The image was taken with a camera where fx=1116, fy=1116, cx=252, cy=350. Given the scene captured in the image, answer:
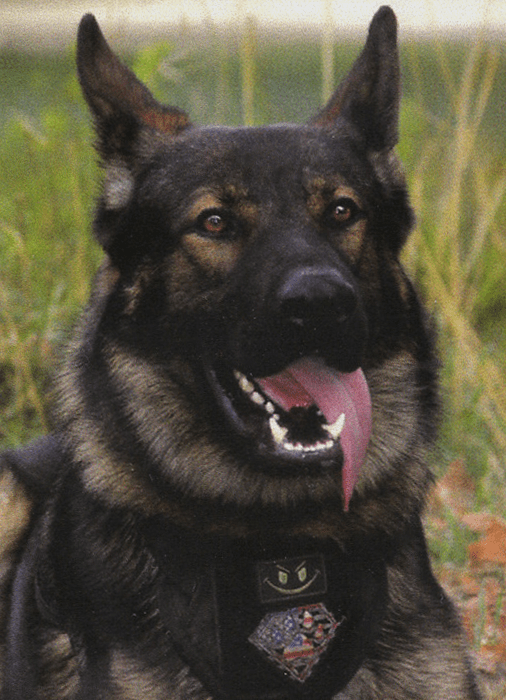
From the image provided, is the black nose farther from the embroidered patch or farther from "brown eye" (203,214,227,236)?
the embroidered patch

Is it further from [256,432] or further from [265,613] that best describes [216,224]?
[265,613]

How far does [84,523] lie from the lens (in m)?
2.90

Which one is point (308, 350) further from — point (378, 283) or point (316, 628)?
point (316, 628)

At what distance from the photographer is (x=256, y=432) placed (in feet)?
8.98

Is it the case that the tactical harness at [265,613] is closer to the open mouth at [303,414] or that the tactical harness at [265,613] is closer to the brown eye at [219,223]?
the open mouth at [303,414]

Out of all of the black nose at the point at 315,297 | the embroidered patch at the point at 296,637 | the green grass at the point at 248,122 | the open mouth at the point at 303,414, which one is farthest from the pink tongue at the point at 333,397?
the green grass at the point at 248,122

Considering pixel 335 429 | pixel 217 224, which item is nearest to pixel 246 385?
pixel 335 429

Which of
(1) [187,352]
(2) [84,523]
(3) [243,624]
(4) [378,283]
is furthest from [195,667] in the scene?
(4) [378,283]

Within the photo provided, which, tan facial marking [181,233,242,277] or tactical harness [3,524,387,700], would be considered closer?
tactical harness [3,524,387,700]

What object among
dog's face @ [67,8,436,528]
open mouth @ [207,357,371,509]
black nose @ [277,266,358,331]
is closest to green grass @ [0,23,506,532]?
dog's face @ [67,8,436,528]

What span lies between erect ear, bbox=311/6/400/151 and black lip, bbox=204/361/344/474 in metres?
0.83

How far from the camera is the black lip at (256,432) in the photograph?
2629mm

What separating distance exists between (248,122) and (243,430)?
263 cm

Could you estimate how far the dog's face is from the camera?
2689 millimetres
